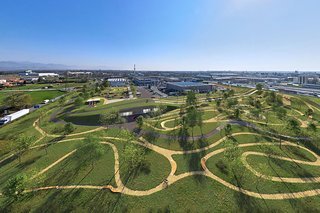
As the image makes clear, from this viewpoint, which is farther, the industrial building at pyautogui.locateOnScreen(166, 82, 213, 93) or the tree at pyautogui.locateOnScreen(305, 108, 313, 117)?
the industrial building at pyautogui.locateOnScreen(166, 82, 213, 93)

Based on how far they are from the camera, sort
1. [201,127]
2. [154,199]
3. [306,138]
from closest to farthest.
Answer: [154,199] < [306,138] < [201,127]

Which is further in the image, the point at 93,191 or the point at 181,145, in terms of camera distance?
the point at 181,145

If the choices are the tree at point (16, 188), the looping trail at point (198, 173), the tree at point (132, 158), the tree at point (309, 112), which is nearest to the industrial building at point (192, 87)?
the tree at point (309, 112)

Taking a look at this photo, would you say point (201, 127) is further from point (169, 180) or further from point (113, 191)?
point (113, 191)

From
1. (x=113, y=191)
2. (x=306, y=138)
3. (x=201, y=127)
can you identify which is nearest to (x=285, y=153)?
(x=306, y=138)

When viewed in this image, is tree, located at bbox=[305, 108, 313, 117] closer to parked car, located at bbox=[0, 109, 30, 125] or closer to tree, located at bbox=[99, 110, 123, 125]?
tree, located at bbox=[99, 110, 123, 125]

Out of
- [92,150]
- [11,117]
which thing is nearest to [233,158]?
[92,150]

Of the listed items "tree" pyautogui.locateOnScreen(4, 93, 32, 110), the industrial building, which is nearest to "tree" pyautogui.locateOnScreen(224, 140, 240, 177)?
"tree" pyautogui.locateOnScreen(4, 93, 32, 110)
